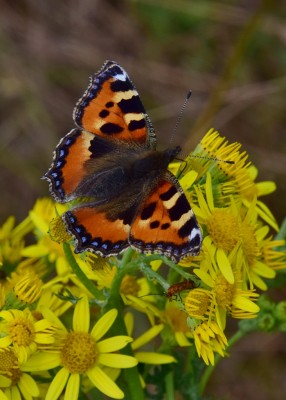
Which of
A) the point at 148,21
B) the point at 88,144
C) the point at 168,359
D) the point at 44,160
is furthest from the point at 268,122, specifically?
the point at 168,359

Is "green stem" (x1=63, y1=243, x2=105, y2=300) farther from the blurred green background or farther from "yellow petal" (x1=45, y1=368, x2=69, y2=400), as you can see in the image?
the blurred green background

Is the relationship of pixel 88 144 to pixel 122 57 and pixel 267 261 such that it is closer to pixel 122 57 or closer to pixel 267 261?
pixel 267 261

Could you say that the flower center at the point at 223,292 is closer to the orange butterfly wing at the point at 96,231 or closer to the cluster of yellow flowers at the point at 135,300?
the cluster of yellow flowers at the point at 135,300

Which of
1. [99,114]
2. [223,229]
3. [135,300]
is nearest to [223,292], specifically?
[223,229]

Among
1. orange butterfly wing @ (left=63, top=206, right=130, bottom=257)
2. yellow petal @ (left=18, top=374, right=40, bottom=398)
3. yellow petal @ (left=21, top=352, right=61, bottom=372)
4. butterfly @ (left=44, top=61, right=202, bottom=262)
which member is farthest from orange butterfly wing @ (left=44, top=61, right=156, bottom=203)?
yellow petal @ (left=18, top=374, right=40, bottom=398)

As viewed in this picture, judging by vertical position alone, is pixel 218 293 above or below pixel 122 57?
below

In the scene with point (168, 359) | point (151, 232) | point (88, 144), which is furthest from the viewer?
point (88, 144)

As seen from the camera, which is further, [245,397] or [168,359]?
[245,397]
